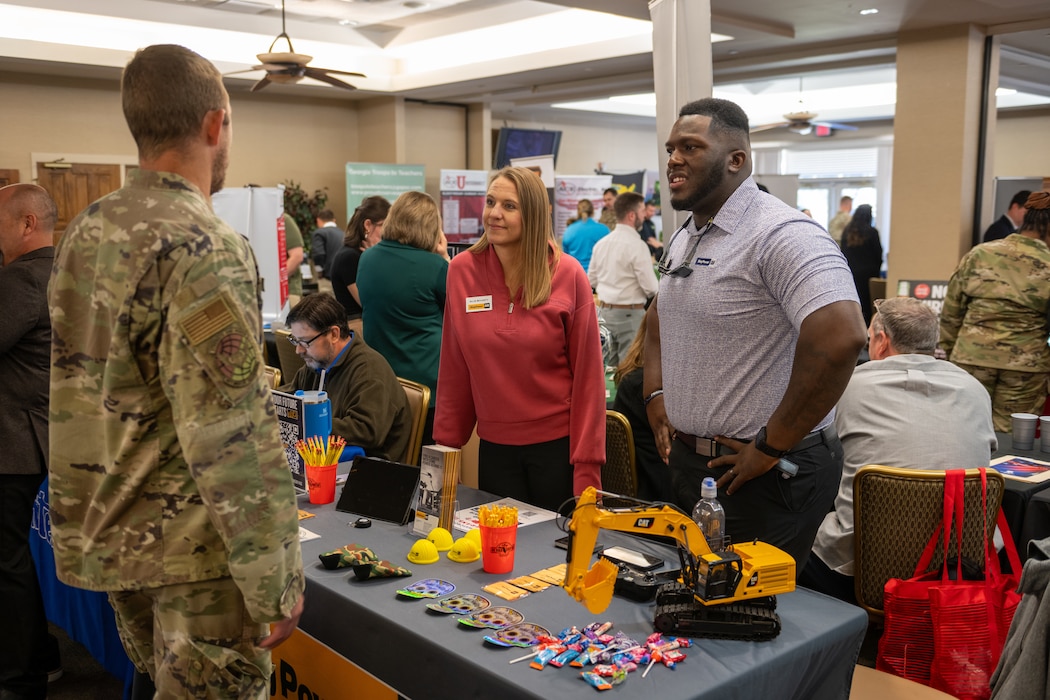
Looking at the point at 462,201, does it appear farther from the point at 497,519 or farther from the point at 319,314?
the point at 497,519

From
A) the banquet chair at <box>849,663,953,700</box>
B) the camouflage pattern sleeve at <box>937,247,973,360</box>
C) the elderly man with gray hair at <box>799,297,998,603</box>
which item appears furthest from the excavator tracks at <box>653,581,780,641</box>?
the camouflage pattern sleeve at <box>937,247,973,360</box>

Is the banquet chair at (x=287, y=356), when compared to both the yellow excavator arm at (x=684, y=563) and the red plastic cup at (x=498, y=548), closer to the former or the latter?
the red plastic cup at (x=498, y=548)

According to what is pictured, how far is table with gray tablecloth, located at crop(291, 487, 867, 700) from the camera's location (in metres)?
1.34

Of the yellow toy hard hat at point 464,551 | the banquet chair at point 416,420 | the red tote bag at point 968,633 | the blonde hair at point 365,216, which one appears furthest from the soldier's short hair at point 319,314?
the red tote bag at point 968,633

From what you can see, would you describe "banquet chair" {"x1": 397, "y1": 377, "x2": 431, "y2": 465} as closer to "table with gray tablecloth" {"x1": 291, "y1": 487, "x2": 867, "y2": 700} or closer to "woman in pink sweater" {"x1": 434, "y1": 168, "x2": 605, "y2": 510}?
"woman in pink sweater" {"x1": 434, "y1": 168, "x2": 605, "y2": 510}

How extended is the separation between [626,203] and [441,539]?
503 cm

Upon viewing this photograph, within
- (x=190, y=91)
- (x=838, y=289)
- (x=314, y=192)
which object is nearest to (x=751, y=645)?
(x=838, y=289)

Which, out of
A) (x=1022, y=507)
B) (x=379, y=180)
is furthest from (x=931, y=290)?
(x=379, y=180)

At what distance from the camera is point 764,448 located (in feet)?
5.84

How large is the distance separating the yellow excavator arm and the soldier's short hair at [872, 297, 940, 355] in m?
1.23

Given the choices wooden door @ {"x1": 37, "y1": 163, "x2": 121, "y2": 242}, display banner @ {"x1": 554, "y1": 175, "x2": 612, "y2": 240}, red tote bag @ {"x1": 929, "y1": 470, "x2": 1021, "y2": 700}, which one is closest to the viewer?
red tote bag @ {"x1": 929, "y1": 470, "x2": 1021, "y2": 700}

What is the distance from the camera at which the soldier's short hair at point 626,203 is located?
657cm

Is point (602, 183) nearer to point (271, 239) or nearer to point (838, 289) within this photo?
point (271, 239)

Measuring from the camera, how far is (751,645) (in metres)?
1.44
